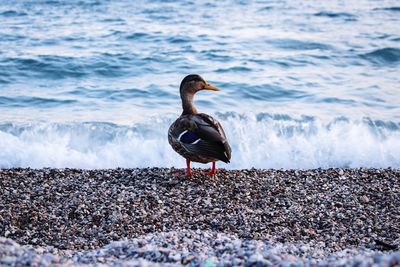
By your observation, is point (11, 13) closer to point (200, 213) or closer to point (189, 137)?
point (189, 137)

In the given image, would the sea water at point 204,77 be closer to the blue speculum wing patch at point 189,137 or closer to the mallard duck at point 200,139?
the mallard duck at point 200,139

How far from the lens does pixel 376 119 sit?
11.3 metres

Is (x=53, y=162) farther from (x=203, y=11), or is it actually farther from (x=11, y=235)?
(x=203, y=11)

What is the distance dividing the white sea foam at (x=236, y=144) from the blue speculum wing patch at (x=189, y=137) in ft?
7.94

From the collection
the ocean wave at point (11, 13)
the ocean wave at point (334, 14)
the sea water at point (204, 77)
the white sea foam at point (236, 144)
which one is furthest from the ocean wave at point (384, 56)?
the ocean wave at point (11, 13)

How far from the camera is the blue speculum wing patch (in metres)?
7.26

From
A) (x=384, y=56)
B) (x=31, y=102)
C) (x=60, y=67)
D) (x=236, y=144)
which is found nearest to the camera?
(x=236, y=144)

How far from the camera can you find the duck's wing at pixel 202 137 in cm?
715

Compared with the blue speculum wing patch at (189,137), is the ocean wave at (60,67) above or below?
below

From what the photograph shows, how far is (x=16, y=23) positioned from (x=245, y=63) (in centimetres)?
675

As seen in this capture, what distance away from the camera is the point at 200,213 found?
6.57 metres

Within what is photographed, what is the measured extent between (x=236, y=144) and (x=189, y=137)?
3.09m

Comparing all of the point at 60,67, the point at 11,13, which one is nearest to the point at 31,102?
the point at 60,67

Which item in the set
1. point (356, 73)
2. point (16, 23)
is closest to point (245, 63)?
point (356, 73)
